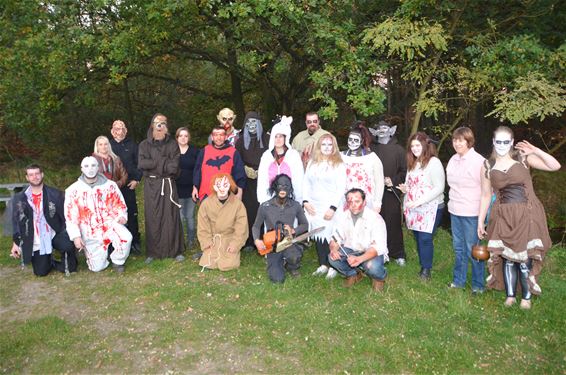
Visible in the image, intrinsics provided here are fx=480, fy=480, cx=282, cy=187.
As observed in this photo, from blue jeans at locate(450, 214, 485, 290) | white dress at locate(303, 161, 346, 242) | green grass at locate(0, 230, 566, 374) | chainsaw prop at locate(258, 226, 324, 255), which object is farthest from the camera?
white dress at locate(303, 161, 346, 242)

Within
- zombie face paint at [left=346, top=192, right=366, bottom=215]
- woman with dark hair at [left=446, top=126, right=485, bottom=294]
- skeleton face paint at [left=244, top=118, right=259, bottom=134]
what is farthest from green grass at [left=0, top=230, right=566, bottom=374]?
skeleton face paint at [left=244, top=118, right=259, bottom=134]

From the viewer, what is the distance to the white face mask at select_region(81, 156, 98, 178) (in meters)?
6.54

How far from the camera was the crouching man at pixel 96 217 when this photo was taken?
259 inches

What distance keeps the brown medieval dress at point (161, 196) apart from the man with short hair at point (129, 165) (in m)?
0.61

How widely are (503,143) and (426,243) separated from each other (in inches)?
63.6

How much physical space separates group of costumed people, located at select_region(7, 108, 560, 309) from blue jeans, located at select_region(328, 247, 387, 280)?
0.5 inches

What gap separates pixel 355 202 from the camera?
224 inches

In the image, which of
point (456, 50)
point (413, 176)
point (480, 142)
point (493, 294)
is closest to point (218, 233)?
point (413, 176)

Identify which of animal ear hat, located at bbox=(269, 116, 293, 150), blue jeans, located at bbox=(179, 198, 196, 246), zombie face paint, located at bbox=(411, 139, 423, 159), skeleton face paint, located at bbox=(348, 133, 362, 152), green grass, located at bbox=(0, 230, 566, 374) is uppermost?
A: animal ear hat, located at bbox=(269, 116, 293, 150)

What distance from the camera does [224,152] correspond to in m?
6.93

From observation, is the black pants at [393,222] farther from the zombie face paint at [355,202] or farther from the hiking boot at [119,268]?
the hiking boot at [119,268]

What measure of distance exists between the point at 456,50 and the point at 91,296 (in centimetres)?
761

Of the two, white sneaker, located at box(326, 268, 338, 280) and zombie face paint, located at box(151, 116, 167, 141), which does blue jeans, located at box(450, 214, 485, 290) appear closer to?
white sneaker, located at box(326, 268, 338, 280)

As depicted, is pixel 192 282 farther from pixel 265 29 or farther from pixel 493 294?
pixel 265 29
